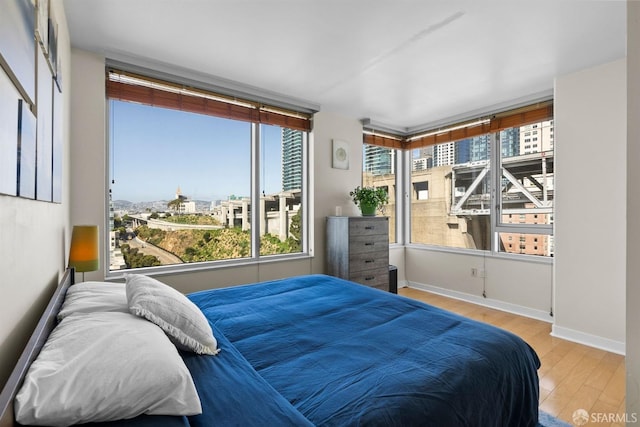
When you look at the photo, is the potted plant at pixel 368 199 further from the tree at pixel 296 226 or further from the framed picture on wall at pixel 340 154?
the tree at pixel 296 226

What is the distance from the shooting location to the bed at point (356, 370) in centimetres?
95

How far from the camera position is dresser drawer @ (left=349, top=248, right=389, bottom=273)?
3576 mm

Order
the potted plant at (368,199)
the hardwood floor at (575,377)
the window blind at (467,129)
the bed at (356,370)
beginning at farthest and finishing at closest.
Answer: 1. the potted plant at (368,199)
2. the window blind at (467,129)
3. the hardwood floor at (575,377)
4. the bed at (356,370)

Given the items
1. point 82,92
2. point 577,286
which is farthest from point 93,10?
point 577,286

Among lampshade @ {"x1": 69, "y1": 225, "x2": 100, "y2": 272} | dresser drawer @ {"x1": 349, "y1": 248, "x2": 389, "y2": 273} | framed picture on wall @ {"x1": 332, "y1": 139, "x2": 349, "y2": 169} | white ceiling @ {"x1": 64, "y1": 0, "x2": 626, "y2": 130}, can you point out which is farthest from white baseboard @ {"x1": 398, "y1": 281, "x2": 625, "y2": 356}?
lampshade @ {"x1": 69, "y1": 225, "x2": 100, "y2": 272}

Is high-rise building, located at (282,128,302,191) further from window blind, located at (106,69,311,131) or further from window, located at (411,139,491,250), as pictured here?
window, located at (411,139,491,250)

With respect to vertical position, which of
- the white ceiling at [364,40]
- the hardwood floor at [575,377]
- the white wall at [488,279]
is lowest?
the hardwood floor at [575,377]

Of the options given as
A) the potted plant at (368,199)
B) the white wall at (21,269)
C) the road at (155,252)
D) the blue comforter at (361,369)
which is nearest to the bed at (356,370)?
the blue comforter at (361,369)

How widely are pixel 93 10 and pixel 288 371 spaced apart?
2474 millimetres

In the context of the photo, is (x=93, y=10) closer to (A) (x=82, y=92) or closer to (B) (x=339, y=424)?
(A) (x=82, y=92)

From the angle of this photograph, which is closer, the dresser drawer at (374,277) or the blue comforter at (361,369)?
the blue comforter at (361,369)

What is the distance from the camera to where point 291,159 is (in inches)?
151

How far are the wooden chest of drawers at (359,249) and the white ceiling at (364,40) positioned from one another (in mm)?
1509

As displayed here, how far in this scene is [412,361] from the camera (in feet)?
4.09
